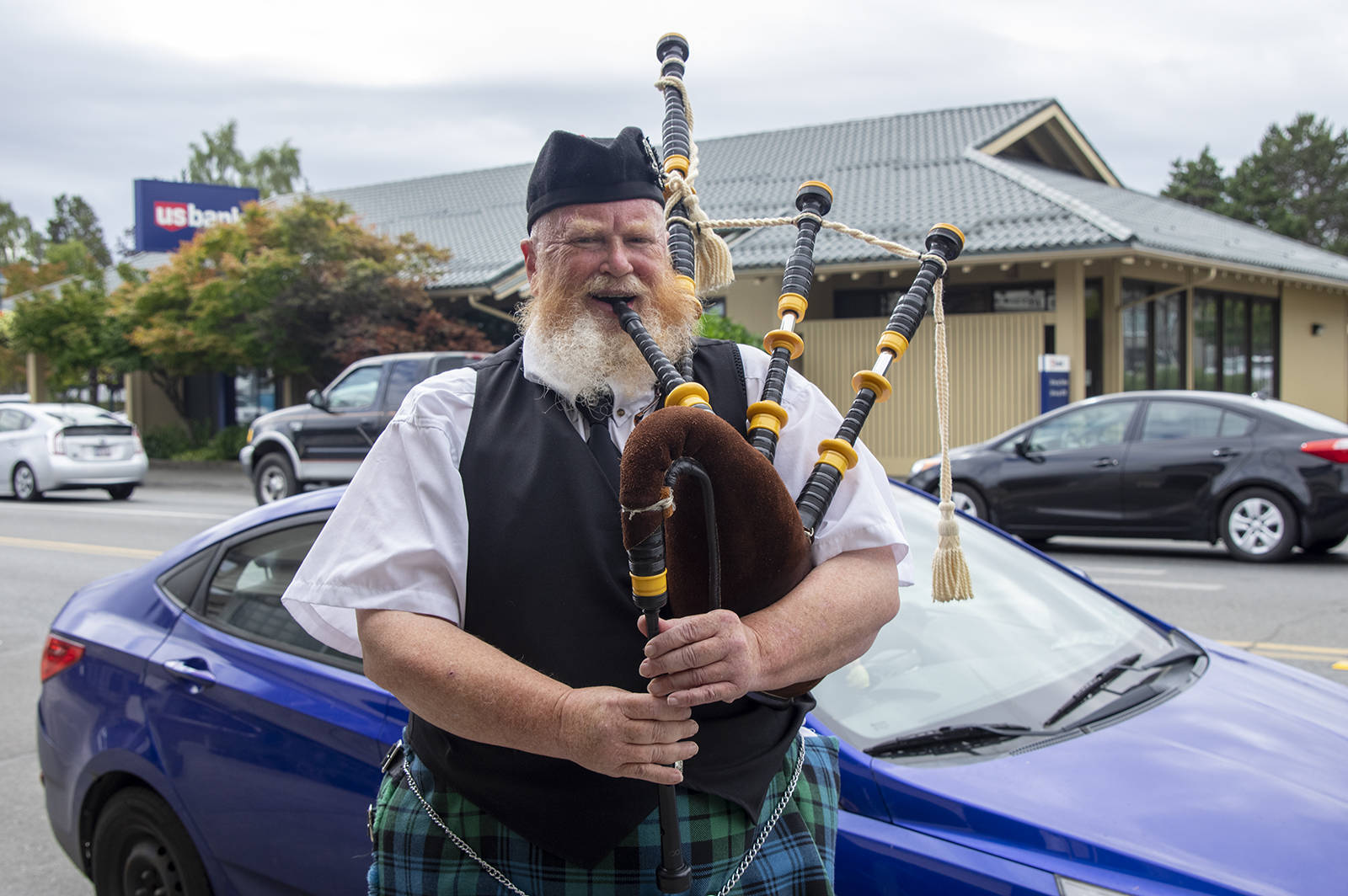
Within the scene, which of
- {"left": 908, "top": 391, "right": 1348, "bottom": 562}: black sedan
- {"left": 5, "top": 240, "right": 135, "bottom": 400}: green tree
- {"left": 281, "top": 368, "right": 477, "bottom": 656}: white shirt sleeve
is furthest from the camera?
{"left": 5, "top": 240, "right": 135, "bottom": 400}: green tree

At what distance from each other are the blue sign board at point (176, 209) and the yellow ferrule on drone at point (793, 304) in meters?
29.2

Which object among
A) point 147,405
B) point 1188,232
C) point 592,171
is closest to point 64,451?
point 147,405

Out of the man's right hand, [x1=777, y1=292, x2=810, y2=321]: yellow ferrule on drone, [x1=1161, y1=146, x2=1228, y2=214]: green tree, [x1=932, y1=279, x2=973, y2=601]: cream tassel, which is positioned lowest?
the man's right hand

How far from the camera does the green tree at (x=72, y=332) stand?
23016mm

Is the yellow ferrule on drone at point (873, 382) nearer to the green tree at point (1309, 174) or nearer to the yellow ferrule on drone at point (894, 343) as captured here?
the yellow ferrule on drone at point (894, 343)

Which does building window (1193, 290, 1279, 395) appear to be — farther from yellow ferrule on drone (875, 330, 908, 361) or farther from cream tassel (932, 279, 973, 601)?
yellow ferrule on drone (875, 330, 908, 361)

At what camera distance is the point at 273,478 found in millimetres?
14984

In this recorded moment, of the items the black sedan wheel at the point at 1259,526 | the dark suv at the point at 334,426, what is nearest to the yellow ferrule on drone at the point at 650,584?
the black sedan wheel at the point at 1259,526

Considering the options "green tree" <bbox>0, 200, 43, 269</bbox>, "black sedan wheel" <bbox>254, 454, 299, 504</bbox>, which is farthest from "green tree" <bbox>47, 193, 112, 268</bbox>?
"black sedan wheel" <bbox>254, 454, 299, 504</bbox>

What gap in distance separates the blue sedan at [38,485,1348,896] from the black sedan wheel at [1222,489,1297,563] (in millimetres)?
6754

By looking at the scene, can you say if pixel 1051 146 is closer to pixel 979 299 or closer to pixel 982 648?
pixel 979 299

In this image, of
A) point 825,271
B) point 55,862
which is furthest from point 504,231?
point 55,862

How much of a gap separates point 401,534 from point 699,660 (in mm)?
561

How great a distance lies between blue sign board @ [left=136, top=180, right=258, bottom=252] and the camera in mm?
28547
